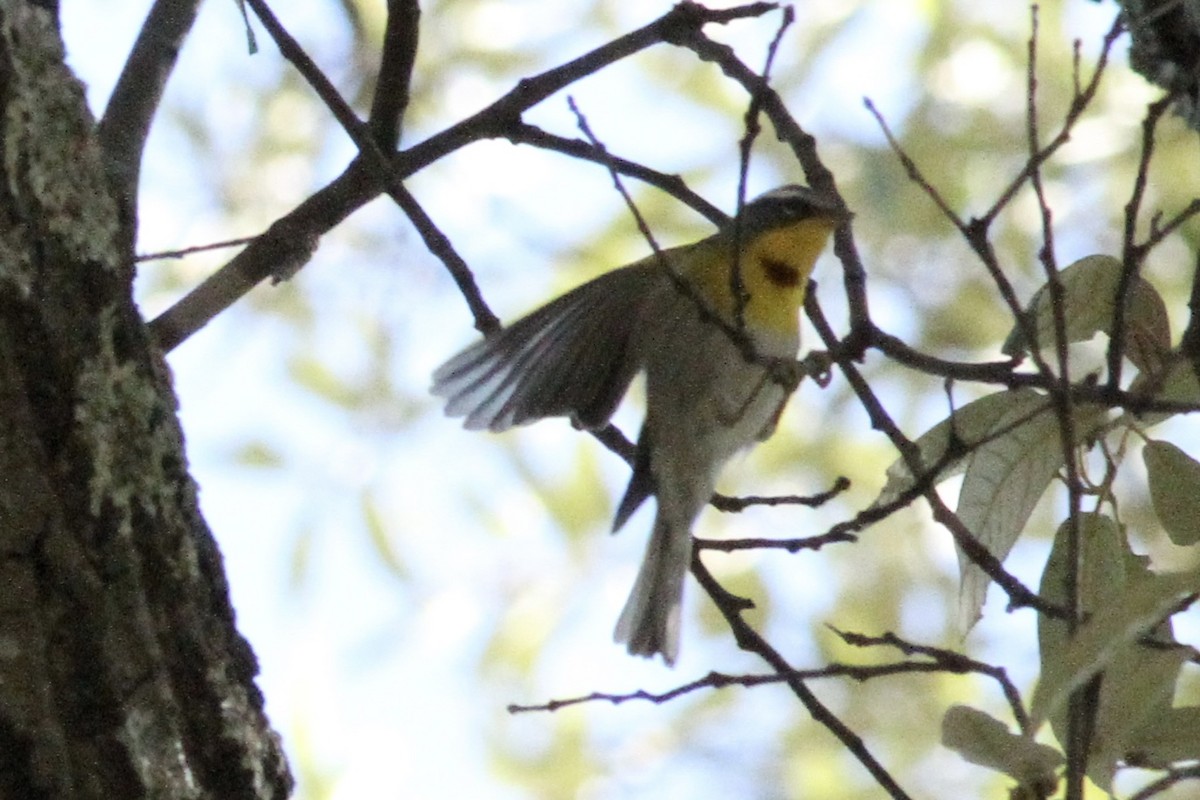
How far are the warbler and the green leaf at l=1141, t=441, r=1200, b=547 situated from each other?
2.91ft

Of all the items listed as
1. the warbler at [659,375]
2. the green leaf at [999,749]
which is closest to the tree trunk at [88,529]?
the green leaf at [999,749]

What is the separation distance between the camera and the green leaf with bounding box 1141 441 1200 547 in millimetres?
1534

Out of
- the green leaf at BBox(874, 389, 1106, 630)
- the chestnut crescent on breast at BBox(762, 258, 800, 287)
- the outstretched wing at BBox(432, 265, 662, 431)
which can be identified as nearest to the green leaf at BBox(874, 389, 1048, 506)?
the green leaf at BBox(874, 389, 1106, 630)

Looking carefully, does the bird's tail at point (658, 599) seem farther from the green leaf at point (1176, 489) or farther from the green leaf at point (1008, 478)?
the green leaf at point (1176, 489)

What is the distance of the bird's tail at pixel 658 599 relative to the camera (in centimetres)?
243

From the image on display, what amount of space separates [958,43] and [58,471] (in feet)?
11.8

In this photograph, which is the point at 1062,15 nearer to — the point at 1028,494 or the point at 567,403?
the point at 567,403

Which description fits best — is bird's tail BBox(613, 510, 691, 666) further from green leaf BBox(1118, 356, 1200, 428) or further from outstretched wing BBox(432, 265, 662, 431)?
green leaf BBox(1118, 356, 1200, 428)

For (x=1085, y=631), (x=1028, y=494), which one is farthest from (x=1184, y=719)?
(x=1028, y=494)

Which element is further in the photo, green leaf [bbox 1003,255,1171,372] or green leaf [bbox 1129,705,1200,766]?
green leaf [bbox 1003,255,1171,372]

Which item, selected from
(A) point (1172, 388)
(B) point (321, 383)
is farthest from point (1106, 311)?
(B) point (321, 383)

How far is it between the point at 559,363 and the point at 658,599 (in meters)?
0.43

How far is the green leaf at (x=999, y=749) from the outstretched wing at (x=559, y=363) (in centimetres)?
120

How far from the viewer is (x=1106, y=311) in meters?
1.56
